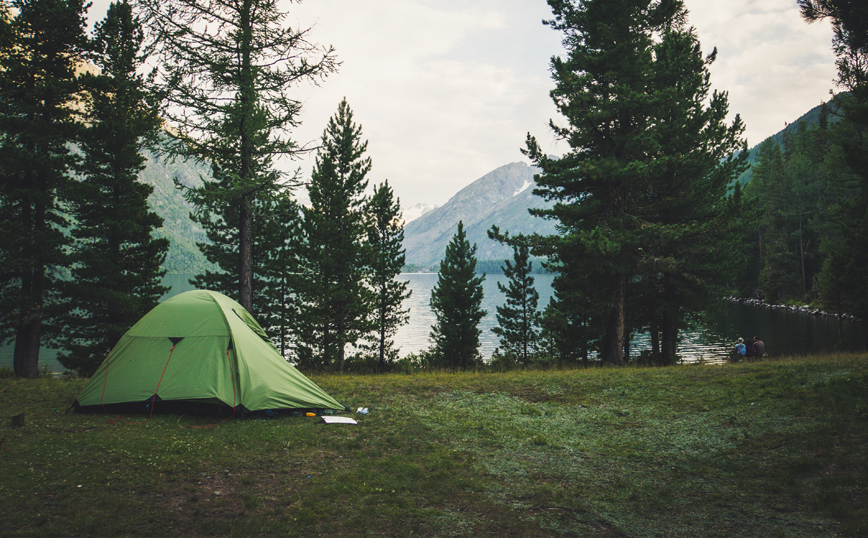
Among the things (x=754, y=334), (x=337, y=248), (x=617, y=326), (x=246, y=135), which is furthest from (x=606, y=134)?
(x=754, y=334)

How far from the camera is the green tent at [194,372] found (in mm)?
8375

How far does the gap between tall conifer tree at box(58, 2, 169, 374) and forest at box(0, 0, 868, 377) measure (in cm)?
10

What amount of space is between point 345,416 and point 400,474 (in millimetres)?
3140

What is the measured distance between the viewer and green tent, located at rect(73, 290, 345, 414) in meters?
8.38

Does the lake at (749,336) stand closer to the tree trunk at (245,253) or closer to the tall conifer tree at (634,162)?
the tall conifer tree at (634,162)

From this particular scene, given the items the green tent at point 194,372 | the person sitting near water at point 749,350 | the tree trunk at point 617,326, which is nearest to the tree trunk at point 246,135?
the green tent at point 194,372

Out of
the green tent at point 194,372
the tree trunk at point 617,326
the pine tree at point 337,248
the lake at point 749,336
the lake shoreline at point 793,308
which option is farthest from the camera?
the lake shoreline at point 793,308

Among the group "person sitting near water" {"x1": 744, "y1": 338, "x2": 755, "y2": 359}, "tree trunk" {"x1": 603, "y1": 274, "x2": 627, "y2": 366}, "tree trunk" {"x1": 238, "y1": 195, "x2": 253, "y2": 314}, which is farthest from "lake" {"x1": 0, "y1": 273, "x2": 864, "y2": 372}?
"tree trunk" {"x1": 238, "y1": 195, "x2": 253, "y2": 314}

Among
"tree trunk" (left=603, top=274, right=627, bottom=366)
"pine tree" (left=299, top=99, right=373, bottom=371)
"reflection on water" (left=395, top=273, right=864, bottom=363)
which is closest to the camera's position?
"tree trunk" (left=603, top=274, right=627, bottom=366)

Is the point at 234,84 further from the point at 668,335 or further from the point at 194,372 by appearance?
the point at 668,335

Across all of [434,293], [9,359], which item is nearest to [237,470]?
[434,293]

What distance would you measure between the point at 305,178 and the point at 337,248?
→ 12.7 m

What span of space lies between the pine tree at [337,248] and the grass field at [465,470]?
15.2 m

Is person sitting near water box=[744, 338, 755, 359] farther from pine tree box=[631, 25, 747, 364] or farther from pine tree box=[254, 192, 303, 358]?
pine tree box=[254, 192, 303, 358]
